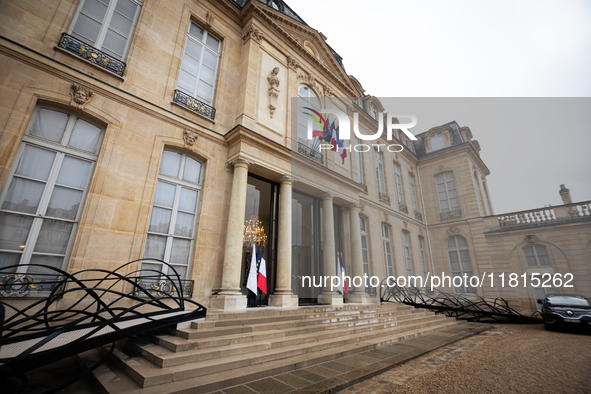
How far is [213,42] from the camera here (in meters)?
7.23

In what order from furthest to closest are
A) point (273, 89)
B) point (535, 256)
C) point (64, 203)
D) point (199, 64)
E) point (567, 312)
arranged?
point (535, 256)
point (273, 89)
point (199, 64)
point (567, 312)
point (64, 203)

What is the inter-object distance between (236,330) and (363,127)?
1166 cm

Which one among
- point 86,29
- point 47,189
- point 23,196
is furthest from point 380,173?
point 23,196

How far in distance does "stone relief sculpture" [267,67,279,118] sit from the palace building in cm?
6

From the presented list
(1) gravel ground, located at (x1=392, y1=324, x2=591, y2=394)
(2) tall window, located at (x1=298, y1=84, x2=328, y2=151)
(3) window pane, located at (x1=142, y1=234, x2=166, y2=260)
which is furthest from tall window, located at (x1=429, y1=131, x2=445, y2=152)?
(3) window pane, located at (x1=142, y1=234, x2=166, y2=260)

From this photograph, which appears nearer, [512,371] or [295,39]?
[512,371]

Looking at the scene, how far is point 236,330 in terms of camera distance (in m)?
3.64

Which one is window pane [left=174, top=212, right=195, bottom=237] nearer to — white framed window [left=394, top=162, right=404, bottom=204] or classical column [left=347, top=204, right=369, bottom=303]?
classical column [left=347, top=204, right=369, bottom=303]

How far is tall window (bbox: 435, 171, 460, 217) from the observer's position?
14902mm

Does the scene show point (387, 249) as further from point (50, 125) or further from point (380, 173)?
point (50, 125)

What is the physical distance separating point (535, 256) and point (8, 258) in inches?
621

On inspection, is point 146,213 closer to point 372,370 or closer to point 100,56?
point 100,56

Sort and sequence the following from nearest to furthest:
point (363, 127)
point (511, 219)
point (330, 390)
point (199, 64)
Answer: point (330, 390), point (199, 64), point (511, 219), point (363, 127)

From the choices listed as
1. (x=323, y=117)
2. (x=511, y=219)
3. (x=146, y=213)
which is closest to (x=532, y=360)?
(x=146, y=213)
